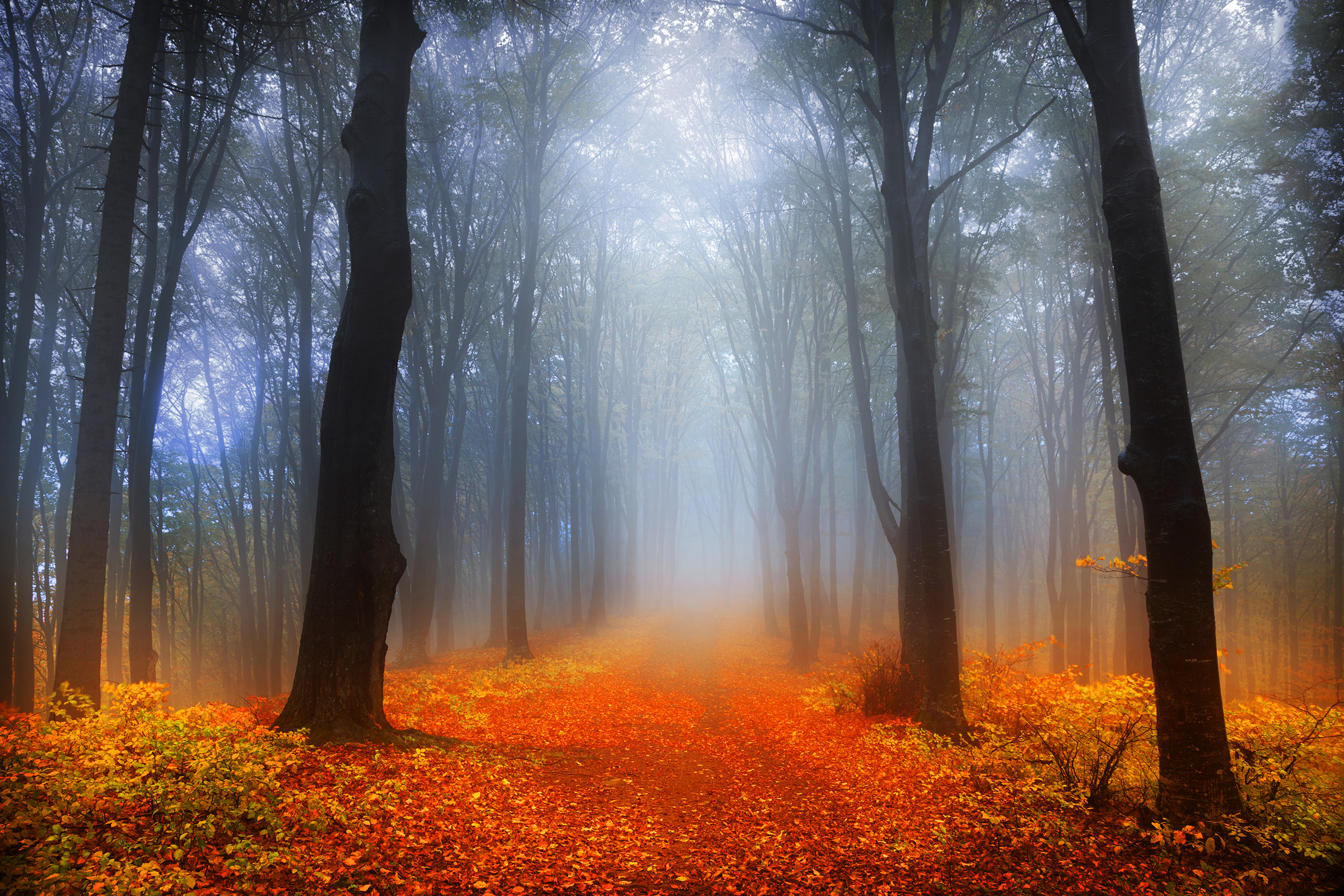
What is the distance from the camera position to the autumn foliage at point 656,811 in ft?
10.1

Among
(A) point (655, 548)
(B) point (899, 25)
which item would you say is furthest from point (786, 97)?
(A) point (655, 548)

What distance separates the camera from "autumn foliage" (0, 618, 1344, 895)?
308cm

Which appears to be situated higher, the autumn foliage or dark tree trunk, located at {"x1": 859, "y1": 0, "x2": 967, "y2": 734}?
dark tree trunk, located at {"x1": 859, "y1": 0, "x2": 967, "y2": 734}

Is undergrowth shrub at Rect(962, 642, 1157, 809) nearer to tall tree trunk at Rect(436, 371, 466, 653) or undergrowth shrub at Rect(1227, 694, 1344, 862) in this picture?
undergrowth shrub at Rect(1227, 694, 1344, 862)

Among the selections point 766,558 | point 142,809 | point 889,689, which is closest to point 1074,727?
point 889,689

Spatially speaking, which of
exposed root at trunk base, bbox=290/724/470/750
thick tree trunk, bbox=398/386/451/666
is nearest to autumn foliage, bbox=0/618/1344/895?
exposed root at trunk base, bbox=290/724/470/750

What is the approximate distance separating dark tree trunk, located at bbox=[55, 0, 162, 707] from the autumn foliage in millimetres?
1427

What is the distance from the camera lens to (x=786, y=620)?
2409 cm

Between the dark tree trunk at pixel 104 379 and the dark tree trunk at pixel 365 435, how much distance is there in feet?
9.62

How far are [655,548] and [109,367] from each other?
30.6 meters

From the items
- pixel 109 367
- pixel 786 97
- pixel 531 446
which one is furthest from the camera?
pixel 531 446

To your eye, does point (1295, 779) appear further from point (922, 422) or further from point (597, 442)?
point (597, 442)

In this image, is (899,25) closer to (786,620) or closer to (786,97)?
(786,97)

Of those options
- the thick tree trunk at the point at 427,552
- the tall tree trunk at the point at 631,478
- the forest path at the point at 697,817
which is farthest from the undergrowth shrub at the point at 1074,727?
the tall tree trunk at the point at 631,478
